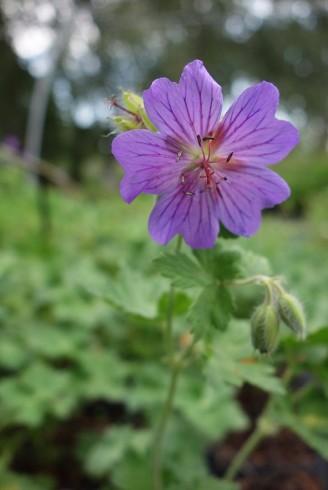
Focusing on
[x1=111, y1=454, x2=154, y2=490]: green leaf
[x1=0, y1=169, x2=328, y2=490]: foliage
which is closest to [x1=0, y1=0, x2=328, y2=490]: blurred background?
[x1=0, y1=169, x2=328, y2=490]: foliage

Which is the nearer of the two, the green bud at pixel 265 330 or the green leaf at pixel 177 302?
the green bud at pixel 265 330

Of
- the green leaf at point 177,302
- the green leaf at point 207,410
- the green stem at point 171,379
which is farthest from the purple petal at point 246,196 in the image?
the green leaf at point 207,410

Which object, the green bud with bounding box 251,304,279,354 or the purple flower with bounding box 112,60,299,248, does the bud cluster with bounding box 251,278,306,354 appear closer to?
the green bud with bounding box 251,304,279,354

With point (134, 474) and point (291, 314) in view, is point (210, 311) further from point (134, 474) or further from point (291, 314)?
point (134, 474)

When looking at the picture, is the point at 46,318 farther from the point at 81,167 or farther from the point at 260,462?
the point at 81,167

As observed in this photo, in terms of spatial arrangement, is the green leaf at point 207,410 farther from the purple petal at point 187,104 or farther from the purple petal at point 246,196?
the purple petal at point 187,104

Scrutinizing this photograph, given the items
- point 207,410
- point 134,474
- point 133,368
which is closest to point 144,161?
point 134,474
